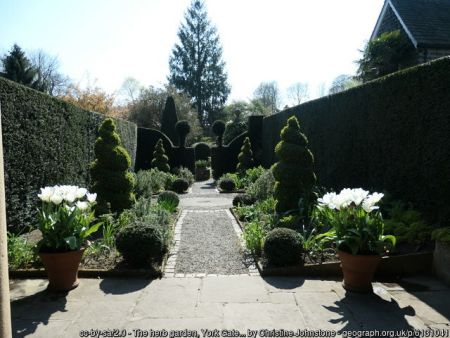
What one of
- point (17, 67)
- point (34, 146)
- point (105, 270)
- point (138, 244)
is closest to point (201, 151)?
point (17, 67)

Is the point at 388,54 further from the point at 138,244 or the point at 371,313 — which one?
the point at 138,244

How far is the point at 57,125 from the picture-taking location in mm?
7738

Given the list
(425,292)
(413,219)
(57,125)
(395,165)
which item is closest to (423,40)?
(395,165)

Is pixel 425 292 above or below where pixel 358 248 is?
below

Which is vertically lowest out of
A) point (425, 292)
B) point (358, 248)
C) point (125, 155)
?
point (425, 292)

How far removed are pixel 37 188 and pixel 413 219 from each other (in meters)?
6.91

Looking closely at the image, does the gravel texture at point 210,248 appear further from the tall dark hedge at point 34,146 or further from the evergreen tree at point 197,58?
the evergreen tree at point 197,58

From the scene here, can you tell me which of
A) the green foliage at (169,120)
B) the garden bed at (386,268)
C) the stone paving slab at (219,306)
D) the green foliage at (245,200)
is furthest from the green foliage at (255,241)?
the green foliage at (169,120)

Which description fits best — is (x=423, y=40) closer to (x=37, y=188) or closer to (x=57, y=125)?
(x=57, y=125)

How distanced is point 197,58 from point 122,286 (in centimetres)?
3483

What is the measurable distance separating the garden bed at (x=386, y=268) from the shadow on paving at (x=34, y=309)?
102 inches

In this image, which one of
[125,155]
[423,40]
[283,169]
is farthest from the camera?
[423,40]

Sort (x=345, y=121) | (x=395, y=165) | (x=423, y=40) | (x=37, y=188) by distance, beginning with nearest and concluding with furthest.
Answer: (x=395, y=165) → (x=37, y=188) → (x=345, y=121) → (x=423, y=40)

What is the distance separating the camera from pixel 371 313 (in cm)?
349
